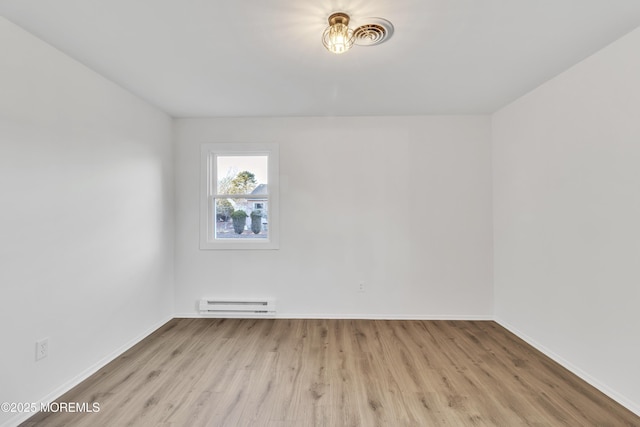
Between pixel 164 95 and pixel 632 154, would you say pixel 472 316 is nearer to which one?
pixel 632 154

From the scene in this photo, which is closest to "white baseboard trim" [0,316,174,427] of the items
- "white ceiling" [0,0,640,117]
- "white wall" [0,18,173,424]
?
"white wall" [0,18,173,424]

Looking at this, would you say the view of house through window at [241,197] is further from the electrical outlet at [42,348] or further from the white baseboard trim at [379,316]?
the electrical outlet at [42,348]

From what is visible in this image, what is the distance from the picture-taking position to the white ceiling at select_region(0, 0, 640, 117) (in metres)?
1.63

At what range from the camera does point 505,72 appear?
94.7 inches

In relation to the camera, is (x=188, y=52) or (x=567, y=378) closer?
(x=188, y=52)

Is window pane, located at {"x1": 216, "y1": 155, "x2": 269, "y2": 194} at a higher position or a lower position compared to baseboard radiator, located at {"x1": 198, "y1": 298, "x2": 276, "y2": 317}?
higher

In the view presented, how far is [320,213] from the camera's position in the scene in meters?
3.52

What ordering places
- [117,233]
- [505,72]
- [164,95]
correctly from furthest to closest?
[164,95], [117,233], [505,72]

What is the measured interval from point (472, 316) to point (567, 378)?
122 centimetres

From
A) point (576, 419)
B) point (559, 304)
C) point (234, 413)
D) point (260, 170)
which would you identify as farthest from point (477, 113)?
point (234, 413)

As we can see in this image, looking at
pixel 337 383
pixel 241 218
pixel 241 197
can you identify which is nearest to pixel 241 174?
pixel 241 197

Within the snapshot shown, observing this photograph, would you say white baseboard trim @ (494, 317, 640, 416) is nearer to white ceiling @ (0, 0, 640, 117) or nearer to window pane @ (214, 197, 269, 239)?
white ceiling @ (0, 0, 640, 117)

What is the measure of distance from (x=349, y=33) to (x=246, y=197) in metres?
2.31

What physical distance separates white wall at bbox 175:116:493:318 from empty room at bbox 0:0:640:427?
3 cm
